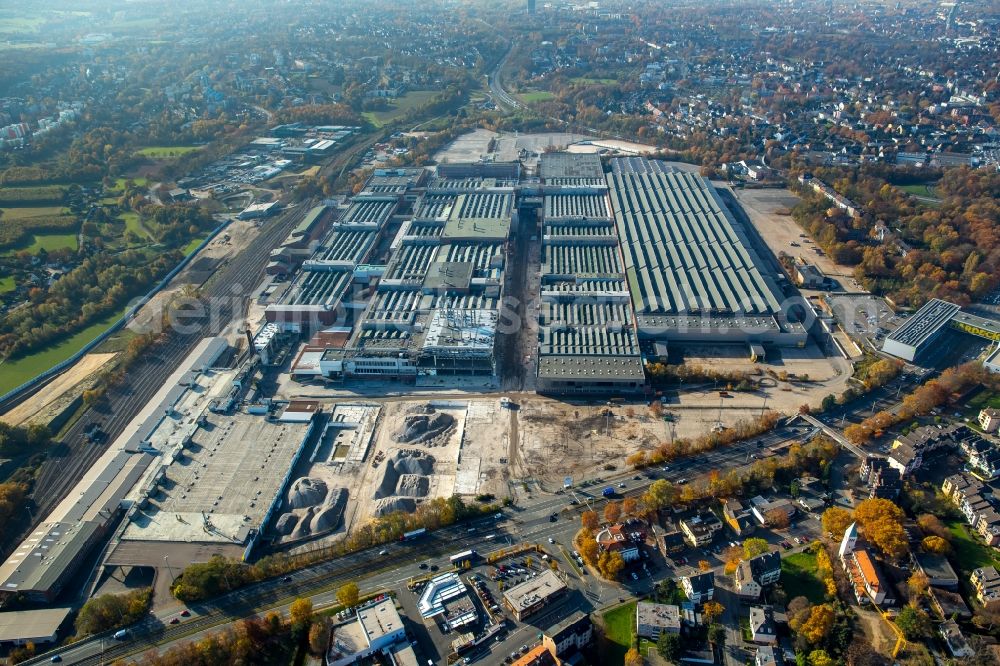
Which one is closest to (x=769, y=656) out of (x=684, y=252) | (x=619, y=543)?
(x=619, y=543)

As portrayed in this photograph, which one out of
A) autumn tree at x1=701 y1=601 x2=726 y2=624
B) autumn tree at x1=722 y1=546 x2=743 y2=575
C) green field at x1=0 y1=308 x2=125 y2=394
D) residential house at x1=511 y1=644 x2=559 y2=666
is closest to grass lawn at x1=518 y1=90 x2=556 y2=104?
green field at x1=0 y1=308 x2=125 y2=394

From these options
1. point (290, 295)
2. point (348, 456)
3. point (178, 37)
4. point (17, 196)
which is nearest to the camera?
point (348, 456)

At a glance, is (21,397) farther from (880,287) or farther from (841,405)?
(880,287)

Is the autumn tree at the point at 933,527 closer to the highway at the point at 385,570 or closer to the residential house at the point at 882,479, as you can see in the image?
the residential house at the point at 882,479

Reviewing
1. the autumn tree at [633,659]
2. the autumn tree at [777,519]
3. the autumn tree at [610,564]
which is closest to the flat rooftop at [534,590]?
the autumn tree at [610,564]

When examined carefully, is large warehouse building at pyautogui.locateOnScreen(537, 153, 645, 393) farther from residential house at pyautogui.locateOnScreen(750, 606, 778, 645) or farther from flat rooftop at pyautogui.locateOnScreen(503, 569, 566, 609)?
residential house at pyautogui.locateOnScreen(750, 606, 778, 645)

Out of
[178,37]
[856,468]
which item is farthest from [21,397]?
[178,37]
